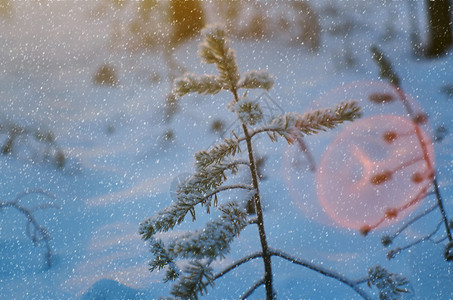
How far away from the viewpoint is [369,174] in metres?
3.32

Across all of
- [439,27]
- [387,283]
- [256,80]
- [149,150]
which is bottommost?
[387,283]

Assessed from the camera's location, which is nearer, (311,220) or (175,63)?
(311,220)

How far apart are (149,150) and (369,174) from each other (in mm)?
2853

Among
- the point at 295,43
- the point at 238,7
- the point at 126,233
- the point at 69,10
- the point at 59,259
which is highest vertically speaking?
the point at 69,10

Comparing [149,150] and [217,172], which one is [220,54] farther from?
[149,150]

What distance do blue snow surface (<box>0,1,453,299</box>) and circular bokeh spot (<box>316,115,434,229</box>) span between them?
0.12m

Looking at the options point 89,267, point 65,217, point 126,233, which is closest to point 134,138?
point 65,217

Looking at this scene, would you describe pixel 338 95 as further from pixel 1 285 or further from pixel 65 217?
pixel 1 285

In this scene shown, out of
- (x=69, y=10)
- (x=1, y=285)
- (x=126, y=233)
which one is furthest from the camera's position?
(x=69, y=10)

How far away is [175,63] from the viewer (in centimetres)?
627

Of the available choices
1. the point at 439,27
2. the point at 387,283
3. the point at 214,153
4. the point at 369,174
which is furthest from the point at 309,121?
the point at 439,27

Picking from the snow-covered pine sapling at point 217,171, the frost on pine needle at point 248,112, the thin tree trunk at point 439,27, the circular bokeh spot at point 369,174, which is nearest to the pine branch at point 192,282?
the snow-covered pine sapling at point 217,171

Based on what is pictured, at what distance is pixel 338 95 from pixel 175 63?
9.44 ft

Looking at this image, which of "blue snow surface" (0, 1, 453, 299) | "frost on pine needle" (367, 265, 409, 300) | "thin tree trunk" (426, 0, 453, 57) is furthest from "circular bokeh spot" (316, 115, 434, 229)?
"thin tree trunk" (426, 0, 453, 57)
